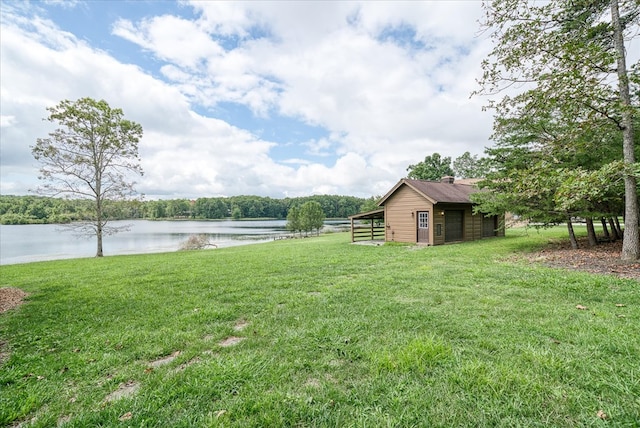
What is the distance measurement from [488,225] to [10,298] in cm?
2073

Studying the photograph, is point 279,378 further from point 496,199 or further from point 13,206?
point 13,206

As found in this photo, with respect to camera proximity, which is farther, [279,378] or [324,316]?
[324,316]

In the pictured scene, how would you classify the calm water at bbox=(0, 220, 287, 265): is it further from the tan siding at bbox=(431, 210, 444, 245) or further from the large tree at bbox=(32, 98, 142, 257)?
the tan siding at bbox=(431, 210, 444, 245)

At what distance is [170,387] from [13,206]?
160ft

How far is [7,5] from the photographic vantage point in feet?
24.7

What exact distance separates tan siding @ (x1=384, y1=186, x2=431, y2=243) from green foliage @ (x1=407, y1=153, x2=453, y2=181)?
2451cm

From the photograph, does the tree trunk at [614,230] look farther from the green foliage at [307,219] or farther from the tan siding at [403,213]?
the green foliage at [307,219]

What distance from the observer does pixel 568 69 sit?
6.36 meters

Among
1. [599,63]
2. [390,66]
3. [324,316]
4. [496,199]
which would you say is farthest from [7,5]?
[496,199]

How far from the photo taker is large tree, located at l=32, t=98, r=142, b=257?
1584 centimetres

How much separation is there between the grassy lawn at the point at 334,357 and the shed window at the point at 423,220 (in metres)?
9.25

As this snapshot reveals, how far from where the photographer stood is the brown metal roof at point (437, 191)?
1504cm

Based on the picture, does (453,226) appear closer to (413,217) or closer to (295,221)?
(413,217)

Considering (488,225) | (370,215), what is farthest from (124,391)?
(488,225)
